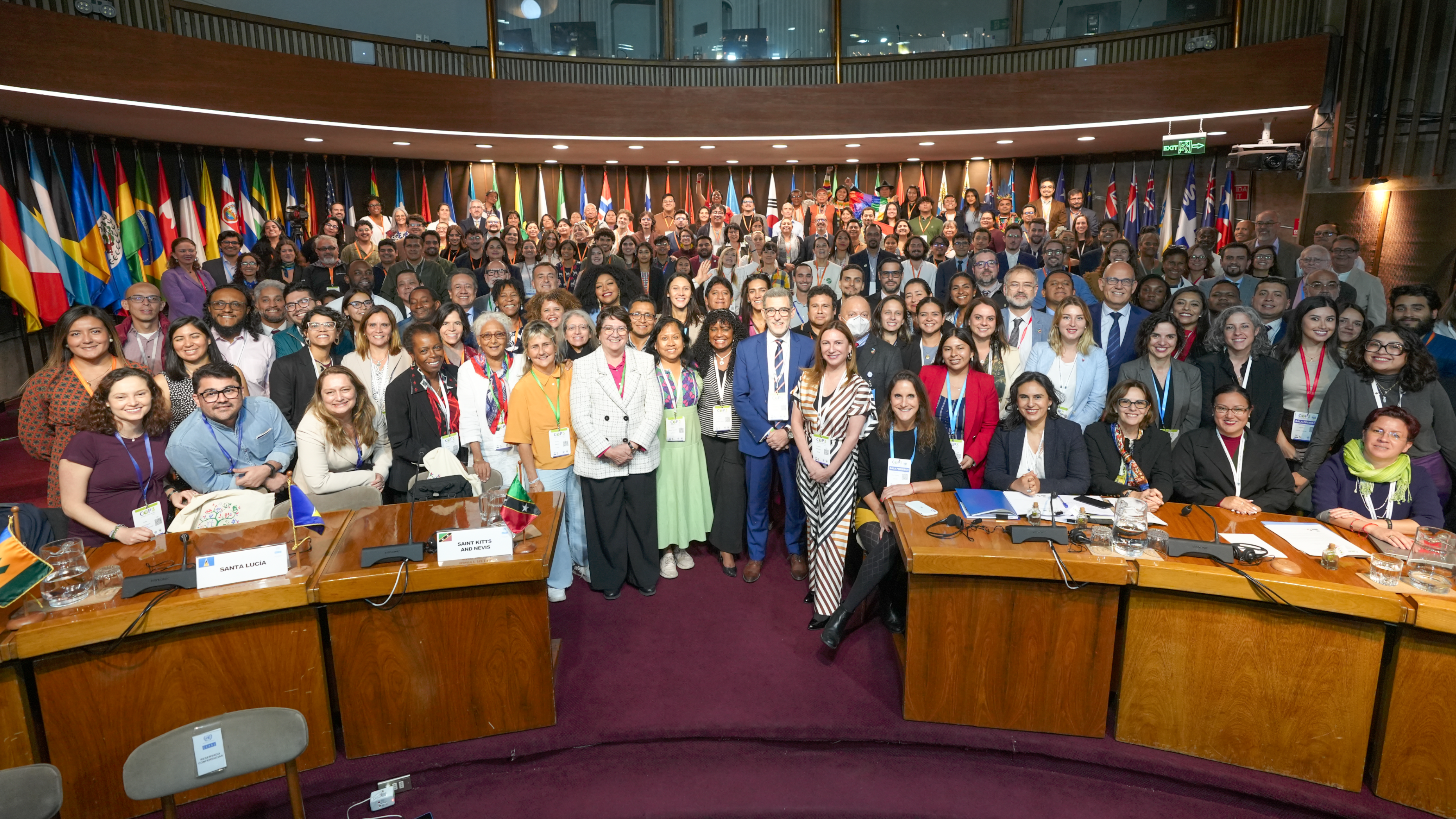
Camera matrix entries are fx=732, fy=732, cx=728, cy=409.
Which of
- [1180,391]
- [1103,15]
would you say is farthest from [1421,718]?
[1103,15]

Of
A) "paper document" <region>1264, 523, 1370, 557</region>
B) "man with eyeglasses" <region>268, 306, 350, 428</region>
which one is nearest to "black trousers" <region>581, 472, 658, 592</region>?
"man with eyeglasses" <region>268, 306, 350, 428</region>

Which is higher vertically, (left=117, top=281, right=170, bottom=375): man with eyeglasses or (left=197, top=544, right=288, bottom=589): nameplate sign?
(left=117, top=281, right=170, bottom=375): man with eyeglasses

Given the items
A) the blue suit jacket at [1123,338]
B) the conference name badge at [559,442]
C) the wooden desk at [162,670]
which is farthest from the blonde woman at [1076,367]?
the wooden desk at [162,670]

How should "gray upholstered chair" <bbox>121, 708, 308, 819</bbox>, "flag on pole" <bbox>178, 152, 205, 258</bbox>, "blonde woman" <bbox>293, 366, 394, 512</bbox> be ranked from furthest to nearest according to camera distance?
1. "flag on pole" <bbox>178, 152, 205, 258</bbox>
2. "blonde woman" <bbox>293, 366, 394, 512</bbox>
3. "gray upholstered chair" <bbox>121, 708, 308, 819</bbox>

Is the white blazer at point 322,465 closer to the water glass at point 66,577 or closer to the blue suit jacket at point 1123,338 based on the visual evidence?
the water glass at point 66,577

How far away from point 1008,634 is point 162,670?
9.08 feet

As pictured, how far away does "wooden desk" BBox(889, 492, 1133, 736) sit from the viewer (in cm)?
252

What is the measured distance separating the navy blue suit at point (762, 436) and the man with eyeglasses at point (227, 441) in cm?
215

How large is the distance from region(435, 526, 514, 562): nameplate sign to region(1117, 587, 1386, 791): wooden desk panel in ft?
7.12

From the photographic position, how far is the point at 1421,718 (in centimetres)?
225

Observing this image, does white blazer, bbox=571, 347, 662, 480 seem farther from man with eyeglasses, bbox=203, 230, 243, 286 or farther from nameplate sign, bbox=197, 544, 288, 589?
man with eyeglasses, bbox=203, 230, 243, 286

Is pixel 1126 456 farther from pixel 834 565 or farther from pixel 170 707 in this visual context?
pixel 170 707

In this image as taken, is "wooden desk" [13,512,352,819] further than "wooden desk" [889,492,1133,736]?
No

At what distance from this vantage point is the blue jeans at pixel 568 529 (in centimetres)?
363
